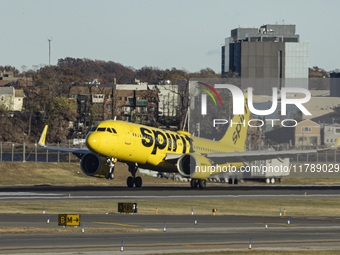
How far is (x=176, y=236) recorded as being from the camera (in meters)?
35.5

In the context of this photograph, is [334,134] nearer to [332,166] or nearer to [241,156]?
[332,166]

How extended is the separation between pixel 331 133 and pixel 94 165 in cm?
4199

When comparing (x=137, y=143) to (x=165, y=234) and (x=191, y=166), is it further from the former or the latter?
(x=165, y=234)

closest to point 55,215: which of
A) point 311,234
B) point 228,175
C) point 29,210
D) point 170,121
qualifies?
point 29,210

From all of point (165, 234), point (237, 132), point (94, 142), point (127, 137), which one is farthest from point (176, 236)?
point (237, 132)

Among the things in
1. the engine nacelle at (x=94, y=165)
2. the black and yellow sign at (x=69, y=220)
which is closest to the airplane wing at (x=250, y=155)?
the engine nacelle at (x=94, y=165)

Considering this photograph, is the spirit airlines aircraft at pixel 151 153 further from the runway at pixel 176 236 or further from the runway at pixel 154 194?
the runway at pixel 176 236

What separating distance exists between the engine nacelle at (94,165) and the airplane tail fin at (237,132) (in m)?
17.9

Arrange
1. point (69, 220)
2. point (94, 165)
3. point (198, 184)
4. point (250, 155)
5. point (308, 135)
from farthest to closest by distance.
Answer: point (308, 135), point (250, 155), point (198, 184), point (94, 165), point (69, 220)

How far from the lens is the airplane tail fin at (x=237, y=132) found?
8450 cm

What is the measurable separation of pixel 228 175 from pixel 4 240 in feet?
181

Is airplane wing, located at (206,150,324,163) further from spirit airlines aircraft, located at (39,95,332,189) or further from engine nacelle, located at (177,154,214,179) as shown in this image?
engine nacelle, located at (177,154,214,179)

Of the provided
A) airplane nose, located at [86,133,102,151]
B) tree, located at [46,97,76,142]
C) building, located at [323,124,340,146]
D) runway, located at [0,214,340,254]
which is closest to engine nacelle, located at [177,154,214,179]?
airplane nose, located at [86,133,102,151]

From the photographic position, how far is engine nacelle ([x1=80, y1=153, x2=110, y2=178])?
228ft
